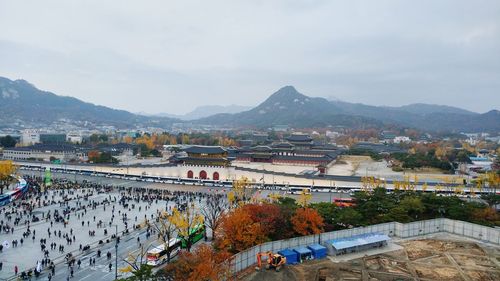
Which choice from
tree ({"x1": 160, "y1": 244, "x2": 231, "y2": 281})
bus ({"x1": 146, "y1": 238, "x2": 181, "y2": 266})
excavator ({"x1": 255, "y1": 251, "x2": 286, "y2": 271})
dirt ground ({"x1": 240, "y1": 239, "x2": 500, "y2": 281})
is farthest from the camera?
bus ({"x1": 146, "y1": 238, "x2": 181, "y2": 266})

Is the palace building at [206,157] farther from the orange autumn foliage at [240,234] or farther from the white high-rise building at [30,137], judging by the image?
the white high-rise building at [30,137]

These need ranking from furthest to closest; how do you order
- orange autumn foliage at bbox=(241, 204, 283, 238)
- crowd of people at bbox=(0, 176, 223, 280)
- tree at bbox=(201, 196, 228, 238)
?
tree at bbox=(201, 196, 228, 238)
crowd of people at bbox=(0, 176, 223, 280)
orange autumn foliage at bbox=(241, 204, 283, 238)

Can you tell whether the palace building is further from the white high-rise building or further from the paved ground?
the white high-rise building

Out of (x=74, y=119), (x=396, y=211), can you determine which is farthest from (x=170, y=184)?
(x=74, y=119)

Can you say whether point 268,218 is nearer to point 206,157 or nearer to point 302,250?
point 302,250

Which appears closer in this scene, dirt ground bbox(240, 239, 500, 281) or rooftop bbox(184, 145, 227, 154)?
dirt ground bbox(240, 239, 500, 281)

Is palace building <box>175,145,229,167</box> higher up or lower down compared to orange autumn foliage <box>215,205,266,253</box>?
higher up

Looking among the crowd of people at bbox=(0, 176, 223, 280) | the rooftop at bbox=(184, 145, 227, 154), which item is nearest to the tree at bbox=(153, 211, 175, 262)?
the crowd of people at bbox=(0, 176, 223, 280)
